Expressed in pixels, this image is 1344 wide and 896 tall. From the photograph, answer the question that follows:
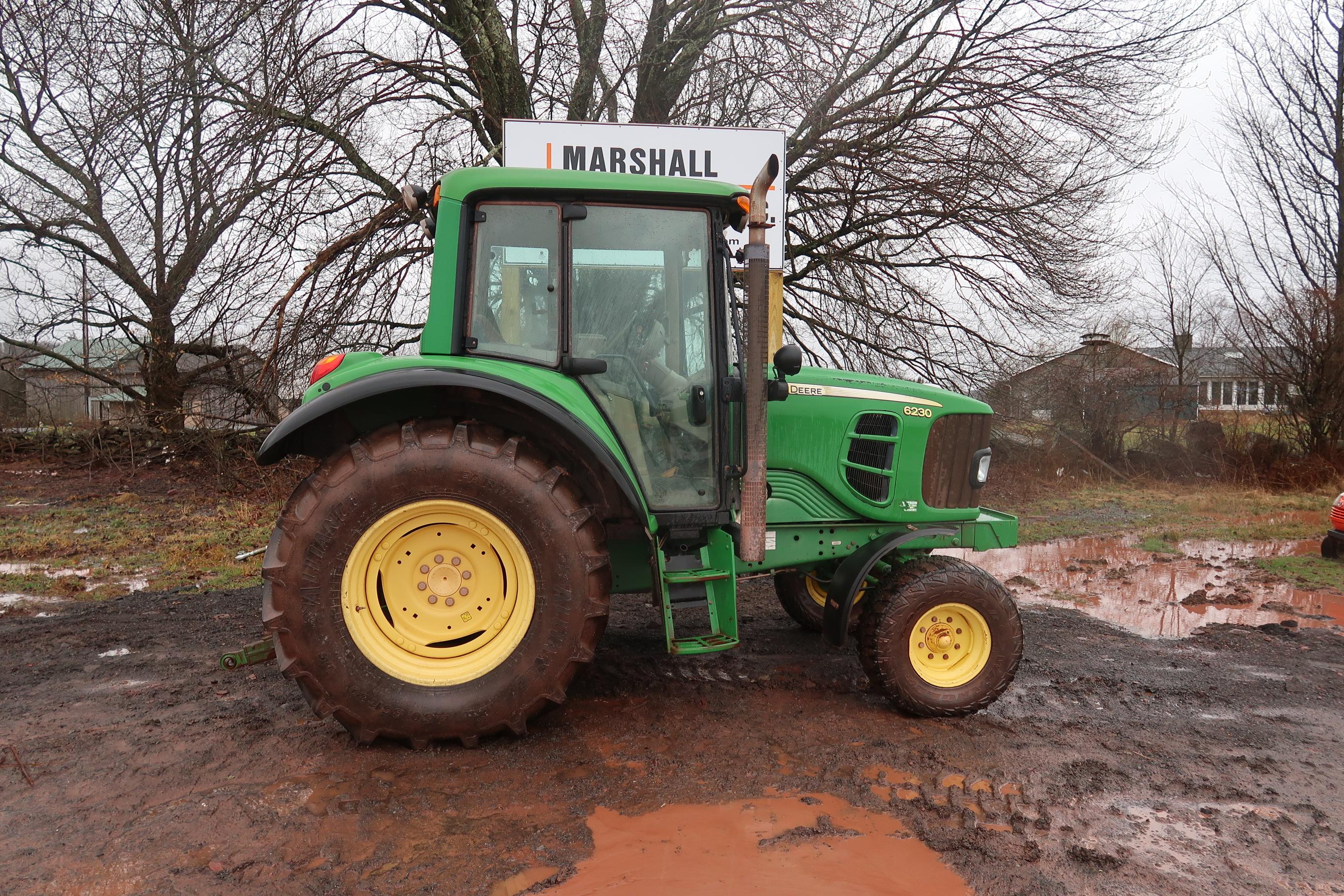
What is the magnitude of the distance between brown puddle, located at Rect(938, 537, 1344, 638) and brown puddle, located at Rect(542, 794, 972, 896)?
143 inches

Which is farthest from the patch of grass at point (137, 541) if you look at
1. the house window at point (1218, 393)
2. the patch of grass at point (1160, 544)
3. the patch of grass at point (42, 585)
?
the house window at point (1218, 393)

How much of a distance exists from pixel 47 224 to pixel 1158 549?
47.1 feet

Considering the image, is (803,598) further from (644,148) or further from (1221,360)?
(1221,360)

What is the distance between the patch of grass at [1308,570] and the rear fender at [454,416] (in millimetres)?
6563

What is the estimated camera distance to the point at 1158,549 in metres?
8.30

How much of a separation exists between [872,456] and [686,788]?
Answer: 182cm

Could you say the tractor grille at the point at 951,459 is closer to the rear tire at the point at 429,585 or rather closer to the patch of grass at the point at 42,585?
the rear tire at the point at 429,585

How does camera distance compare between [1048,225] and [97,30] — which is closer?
[97,30]

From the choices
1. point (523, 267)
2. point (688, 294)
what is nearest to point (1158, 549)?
point (688, 294)

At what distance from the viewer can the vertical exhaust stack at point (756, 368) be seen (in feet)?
10.6

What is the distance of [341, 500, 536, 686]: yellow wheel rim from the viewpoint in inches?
123

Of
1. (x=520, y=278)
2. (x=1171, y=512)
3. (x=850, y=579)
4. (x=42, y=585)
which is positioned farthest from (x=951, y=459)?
(x=1171, y=512)

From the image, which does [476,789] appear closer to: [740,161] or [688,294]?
[688,294]

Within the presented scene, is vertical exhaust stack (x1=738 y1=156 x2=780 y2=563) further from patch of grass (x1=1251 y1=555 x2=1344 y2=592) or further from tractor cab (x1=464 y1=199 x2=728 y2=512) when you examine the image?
patch of grass (x1=1251 y1=555 x2=1344 y2=592)
